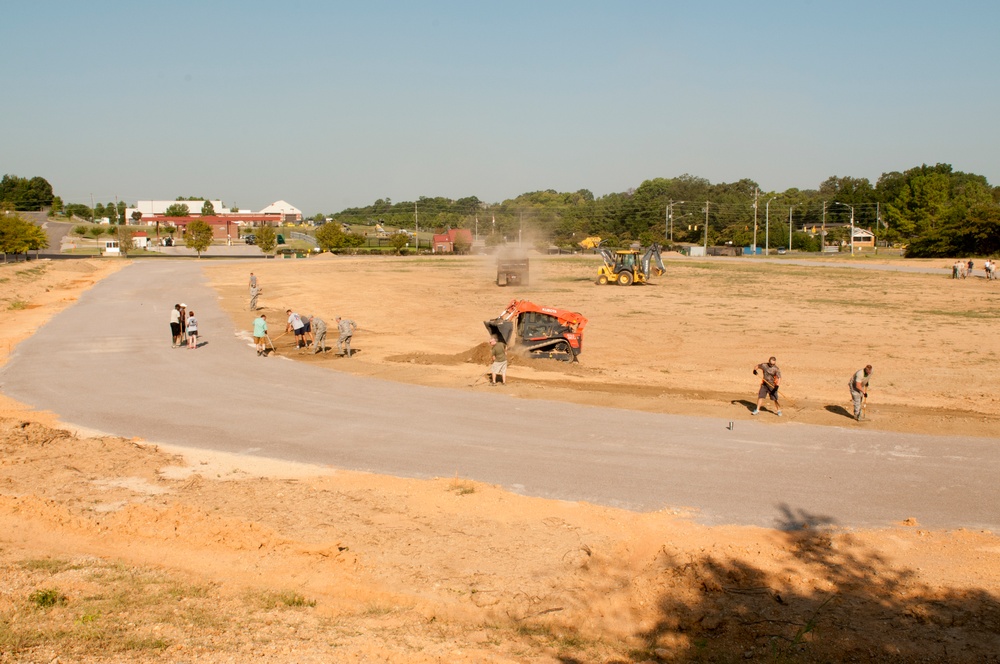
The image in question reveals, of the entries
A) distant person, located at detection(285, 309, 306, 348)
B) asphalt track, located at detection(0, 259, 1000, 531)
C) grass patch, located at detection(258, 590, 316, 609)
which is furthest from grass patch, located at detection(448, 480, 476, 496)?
distant person, located at detection(285, 309, 306, 348)

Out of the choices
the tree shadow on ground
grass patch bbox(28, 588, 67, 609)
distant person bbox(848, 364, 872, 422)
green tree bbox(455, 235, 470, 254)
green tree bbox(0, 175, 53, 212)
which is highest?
green tree bbox(0, 175, 53, 212)

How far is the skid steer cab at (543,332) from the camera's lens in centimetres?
2362

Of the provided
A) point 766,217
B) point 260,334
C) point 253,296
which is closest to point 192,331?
point 260,334

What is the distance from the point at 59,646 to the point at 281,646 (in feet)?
6.35

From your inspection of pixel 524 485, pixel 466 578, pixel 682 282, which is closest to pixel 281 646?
pixel 466 578

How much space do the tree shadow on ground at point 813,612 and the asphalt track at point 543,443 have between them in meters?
1.55

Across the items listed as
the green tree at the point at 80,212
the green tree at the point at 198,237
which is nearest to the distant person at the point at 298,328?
the green tree at the point at 198,237

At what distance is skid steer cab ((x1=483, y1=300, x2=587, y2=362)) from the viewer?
23.6 metres

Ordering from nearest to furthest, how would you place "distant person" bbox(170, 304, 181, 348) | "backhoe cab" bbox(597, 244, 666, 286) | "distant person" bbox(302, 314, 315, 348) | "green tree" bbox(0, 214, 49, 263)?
"distant person" bbox(302, 314, 315, 348)
"distant person" bbox(170, 304, 181, 348)
"backhoe cab" bbox(597, 244, 666, 286)
"green tree" bbox(0, 214, 49, 263)

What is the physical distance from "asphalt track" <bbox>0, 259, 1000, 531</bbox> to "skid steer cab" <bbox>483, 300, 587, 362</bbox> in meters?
3.98

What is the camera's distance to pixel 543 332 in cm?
2395

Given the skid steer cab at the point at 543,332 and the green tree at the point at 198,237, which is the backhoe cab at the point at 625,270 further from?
the green tree at the point at 198,237

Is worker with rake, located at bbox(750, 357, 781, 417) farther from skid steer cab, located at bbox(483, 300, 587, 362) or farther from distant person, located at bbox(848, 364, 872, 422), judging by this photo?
skid steer cab, located at bbox(483, 300, 587, 362)

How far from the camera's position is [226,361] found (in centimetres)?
2522
